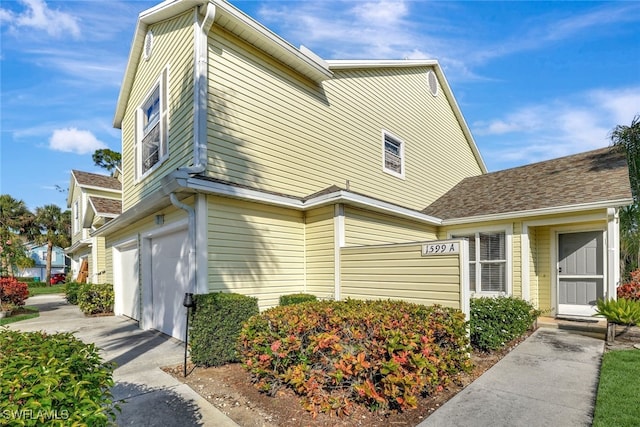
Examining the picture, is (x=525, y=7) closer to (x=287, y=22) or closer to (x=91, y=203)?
(x=287, y=22)

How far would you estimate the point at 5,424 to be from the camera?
61.2 inches

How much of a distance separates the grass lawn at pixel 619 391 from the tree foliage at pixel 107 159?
1675 inches

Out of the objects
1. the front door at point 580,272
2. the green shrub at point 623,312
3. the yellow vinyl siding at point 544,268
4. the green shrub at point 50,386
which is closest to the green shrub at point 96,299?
the green shrub at point 50,386

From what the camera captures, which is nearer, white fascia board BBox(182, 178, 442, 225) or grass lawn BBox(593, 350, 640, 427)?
grass lawn BBox(593, 350, 640, 427)

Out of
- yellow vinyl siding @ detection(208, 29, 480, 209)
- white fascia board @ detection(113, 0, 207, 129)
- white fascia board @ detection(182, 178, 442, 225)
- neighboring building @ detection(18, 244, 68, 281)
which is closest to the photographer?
white fascia board @ detection(182, 178, 442, 225)

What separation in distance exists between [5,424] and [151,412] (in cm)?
276

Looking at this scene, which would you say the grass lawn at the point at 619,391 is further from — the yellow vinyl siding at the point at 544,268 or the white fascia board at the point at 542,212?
the yellow vinyl siding at the point at 544,268

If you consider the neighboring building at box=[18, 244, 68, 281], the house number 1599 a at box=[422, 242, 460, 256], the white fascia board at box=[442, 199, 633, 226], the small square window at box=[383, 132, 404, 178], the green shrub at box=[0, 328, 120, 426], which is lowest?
the neighboring building at box=[18, 244, 68, 281]

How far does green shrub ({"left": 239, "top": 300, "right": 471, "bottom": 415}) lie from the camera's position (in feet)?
12.1

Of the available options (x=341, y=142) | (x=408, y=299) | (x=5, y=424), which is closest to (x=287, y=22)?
(x=341, y=142)

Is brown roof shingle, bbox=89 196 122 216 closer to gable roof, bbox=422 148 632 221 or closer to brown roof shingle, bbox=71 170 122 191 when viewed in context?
brown roof shingle, bbox=71 170 122 191

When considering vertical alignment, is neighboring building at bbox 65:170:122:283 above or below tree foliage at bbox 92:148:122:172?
below

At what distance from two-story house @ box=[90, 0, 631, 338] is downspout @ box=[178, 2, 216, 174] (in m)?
0.02

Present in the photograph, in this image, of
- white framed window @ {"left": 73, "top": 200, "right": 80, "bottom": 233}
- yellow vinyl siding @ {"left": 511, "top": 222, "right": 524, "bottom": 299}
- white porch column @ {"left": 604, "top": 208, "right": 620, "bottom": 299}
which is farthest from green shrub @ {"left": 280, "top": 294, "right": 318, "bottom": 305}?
white framed window @ {"left": 73, "top": 200, "right": 80, "bottom": 233}
